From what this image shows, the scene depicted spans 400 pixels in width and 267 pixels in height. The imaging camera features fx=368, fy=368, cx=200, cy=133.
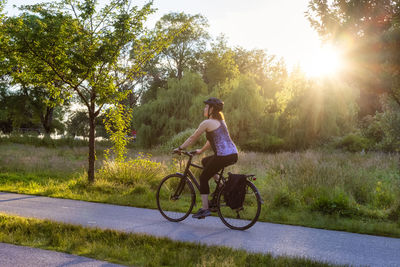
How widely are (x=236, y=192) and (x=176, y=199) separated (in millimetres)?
1302

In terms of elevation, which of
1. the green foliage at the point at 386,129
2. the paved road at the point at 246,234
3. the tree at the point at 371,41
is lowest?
the paved road at the point at 246,234

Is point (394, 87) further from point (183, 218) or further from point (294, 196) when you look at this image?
point (183, 218)

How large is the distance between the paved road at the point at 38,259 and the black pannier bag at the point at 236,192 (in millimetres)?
2484

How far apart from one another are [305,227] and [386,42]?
557 cm

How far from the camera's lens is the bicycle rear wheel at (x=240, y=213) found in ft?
19.6

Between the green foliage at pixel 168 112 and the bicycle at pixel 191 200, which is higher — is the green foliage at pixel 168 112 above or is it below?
above

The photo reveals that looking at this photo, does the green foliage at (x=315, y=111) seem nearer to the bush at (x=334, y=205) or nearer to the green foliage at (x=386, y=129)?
the green foliage at (x=386, y=129)

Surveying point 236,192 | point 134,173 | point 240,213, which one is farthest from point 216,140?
point 134,173

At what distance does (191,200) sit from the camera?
650 centimetres

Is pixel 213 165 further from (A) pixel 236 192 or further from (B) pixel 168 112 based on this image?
(B) pixel 168 112

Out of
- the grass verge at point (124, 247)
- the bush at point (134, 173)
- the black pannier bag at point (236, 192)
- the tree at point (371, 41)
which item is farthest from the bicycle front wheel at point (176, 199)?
the tree at point (371, 41)

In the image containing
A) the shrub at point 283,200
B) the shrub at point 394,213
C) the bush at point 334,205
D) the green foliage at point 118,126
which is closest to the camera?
the shrub at point 394,213


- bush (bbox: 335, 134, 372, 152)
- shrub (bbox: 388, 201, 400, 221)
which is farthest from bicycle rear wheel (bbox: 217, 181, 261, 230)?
bush (bbox: 335, 134, 372, 152)

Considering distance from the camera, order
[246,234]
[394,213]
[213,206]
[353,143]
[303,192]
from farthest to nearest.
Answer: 1. [353,143]
2. [303,192]
3. [394,213]
4. [213,206]
5. [246,234]
